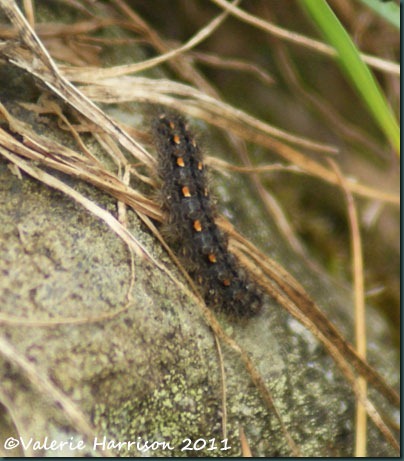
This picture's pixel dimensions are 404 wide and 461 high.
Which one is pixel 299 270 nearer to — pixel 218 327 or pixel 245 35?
pixel 218 327

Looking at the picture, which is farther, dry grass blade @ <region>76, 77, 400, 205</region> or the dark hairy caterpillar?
dry grass blade @ <region>76, 77, 400, 205</region>

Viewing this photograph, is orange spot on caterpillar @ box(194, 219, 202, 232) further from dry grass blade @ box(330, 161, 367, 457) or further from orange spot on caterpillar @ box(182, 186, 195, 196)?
dry grass blade @ box(330, 161, 367, 457)

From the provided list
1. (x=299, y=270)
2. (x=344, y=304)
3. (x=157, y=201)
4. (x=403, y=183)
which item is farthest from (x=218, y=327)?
(x=403, y=183)

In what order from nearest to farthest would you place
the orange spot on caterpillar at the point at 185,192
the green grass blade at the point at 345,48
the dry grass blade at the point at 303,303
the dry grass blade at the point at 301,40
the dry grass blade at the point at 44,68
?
the green grass blade at the point at 345,48 < the dry grass blade at the point at 44,68 < the orange spot on caterpillar at the point at 185,192 < the dry grass blade at the point at 303,303 < the dry grass blade at the point at 301,40

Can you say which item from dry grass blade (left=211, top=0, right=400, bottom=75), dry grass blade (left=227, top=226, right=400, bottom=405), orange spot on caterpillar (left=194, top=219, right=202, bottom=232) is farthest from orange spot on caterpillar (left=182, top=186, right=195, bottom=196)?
dry grass blade (left=211, top=0, right=400, bottom=75)

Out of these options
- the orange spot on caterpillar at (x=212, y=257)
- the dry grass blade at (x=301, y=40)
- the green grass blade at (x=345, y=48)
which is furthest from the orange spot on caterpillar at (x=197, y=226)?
the dry grass blade at (x=301, y=40)

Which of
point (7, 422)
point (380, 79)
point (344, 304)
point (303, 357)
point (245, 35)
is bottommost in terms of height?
point (7, 422)

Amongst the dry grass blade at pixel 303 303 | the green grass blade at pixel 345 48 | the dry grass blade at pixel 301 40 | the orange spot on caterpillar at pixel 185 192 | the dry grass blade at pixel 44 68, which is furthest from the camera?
the dry grass blade at pixel 301 40

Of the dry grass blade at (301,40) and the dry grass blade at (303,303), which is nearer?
the dry grass blade at (303,303)

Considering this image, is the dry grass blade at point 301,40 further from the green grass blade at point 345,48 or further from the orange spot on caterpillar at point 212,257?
the orange spot on caterpillar at point 212,257
